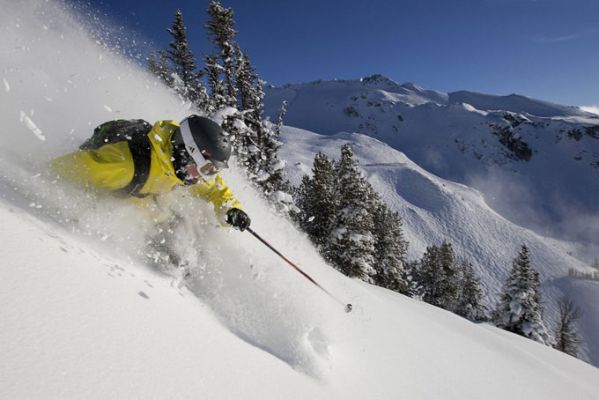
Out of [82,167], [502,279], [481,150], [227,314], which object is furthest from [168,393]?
[481,150]

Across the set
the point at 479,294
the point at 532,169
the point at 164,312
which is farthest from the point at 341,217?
the point at 532,169

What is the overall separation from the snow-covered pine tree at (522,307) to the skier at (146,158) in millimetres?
31520

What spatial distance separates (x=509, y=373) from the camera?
279 inches

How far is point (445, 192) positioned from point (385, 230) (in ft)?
224

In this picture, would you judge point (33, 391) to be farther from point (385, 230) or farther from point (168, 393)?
point (385, 230)

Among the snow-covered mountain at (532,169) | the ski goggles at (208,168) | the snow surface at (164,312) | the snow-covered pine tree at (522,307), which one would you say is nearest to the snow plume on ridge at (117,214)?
the snow surface at (164,312)

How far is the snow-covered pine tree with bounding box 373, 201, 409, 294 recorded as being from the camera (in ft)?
100

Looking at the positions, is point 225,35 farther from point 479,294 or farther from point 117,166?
point 479,294

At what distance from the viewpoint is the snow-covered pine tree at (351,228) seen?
74.4ft

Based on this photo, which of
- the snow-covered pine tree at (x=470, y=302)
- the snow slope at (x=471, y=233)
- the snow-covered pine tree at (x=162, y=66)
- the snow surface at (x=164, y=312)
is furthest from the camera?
the snow slope at (x=471, y=233)

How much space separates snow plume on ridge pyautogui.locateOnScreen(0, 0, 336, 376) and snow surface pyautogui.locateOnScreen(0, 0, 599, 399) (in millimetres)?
23

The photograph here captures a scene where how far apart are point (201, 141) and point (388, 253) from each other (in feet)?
96.5

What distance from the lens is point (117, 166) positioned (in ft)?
15.6

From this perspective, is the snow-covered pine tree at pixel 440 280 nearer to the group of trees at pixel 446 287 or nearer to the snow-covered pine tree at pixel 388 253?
the group of trees at pixel 446 287
